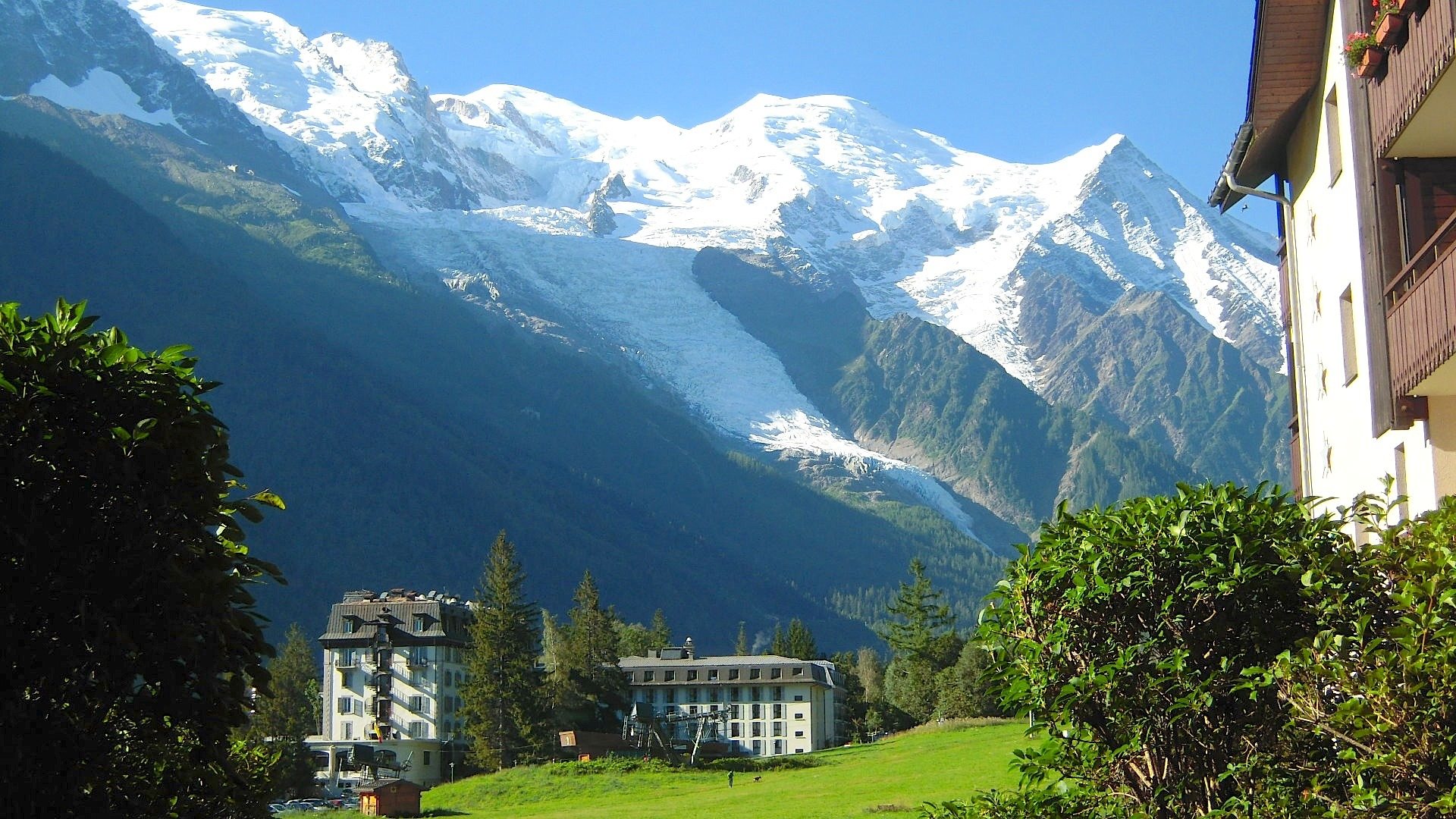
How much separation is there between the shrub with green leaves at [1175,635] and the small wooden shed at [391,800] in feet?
213

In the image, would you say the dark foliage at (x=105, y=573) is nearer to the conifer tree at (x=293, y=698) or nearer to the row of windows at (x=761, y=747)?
the conifer tree at (x=293, y=698)

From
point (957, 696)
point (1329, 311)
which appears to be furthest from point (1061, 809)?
point (957, 696)

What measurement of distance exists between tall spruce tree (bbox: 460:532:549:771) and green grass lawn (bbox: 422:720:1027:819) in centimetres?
1094

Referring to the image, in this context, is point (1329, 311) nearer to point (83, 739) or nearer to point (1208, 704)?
point (1208, 704)

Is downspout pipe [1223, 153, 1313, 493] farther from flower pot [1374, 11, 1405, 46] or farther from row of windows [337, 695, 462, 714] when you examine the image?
row of windows [337, 695, 462, 714]

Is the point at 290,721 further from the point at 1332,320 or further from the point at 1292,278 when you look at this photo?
the point at 1332,320

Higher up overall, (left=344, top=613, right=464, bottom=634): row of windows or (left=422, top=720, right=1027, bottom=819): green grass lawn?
(left=344, top=613, right=464, bottom=634): row of windows

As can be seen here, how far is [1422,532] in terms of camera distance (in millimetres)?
12984

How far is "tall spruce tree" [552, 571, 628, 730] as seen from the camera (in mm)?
122812

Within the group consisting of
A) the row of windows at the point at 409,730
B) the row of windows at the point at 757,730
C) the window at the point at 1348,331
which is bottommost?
the row of windows at the point at 757,730

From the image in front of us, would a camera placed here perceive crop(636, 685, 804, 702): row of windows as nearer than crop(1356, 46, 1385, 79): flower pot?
No

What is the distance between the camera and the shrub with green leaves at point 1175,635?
14047 mm

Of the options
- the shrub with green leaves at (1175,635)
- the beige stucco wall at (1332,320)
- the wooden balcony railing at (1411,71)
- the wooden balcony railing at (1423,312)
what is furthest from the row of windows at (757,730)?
the shrub with green leaves at (1175,635)

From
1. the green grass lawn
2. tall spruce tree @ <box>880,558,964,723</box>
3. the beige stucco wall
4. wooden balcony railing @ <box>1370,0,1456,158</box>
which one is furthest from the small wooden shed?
wooden balcony railing @ <box>1370,0,1456,158</box>
